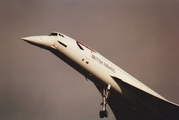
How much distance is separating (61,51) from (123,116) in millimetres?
6386

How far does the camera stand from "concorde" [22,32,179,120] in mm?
10398

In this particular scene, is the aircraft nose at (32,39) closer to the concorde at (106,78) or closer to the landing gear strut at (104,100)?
the concorde at (106,78)

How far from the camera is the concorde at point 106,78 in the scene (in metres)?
10.4

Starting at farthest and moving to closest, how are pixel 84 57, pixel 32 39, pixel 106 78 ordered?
pixel 106 78 < pixel 84 57 < pixel 32 39

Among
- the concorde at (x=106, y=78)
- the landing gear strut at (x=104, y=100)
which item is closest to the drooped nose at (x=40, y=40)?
the concorde at (x=106, y=78)

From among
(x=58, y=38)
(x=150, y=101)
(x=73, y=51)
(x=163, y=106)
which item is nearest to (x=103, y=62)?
(x=73, y=51)

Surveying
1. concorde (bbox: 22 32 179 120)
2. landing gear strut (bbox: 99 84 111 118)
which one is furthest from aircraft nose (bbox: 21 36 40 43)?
landing gear strut (bbox: 99 84 111 118)

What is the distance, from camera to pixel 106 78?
1116 centimetres

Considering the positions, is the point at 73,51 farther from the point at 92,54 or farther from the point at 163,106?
the point at 163,106

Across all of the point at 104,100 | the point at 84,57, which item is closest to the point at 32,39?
the point at 84,57

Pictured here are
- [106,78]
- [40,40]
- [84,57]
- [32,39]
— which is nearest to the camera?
[32,39]

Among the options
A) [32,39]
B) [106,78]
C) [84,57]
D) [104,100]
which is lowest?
[104,100]

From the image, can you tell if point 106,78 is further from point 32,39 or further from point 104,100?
point 32,39

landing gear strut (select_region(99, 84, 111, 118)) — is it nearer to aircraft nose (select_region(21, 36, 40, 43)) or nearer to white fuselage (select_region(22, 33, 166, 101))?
white fuselage (select_region(22, 33, 166, 101))
